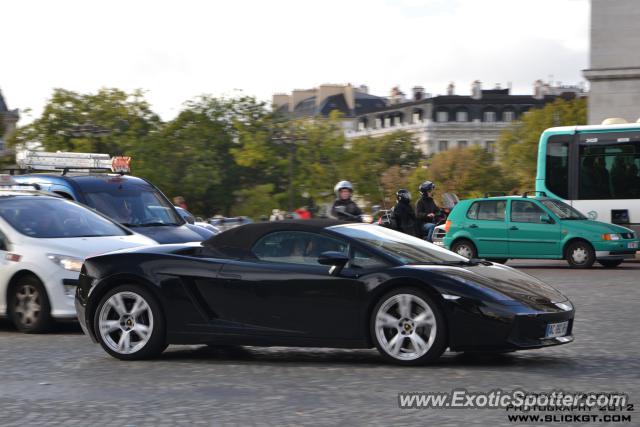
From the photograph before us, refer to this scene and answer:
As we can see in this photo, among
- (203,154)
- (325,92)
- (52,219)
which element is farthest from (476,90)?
(52,219)

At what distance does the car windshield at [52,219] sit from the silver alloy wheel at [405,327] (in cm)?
495

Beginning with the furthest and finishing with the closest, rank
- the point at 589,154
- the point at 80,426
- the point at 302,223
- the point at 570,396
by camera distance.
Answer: the point at 589,154, the point at 302,223, the point at 570,396, the point at 80,426

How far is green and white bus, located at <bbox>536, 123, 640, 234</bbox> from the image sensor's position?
27281 mm

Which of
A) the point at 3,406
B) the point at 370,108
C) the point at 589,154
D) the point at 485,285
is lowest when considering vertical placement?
the point at 3,406

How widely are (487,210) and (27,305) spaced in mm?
13950

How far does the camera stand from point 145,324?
32.2 feet

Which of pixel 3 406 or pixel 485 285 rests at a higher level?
pixel 485 285

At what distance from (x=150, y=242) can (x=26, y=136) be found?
215 feet

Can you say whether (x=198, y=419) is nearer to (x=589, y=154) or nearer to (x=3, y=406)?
(x=3, y=406)

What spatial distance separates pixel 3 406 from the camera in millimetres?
7691

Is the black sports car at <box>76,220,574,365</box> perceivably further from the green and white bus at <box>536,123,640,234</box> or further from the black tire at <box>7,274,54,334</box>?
the green and white bus at <box>536,123,640,234</box>

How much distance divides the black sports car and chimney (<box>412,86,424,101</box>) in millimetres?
144761

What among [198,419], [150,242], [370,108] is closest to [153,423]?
[198,419]

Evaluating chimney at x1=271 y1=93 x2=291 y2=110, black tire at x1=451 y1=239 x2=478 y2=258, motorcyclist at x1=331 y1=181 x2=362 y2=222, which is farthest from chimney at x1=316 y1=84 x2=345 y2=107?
motorcyclist at x1=331 y1=181 x2=362 y2=222
